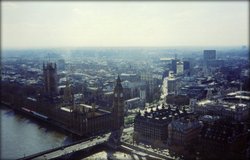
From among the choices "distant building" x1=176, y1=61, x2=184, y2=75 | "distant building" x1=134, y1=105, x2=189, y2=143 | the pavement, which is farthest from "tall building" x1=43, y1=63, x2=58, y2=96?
"distant building" x1=134, y1=105, x2=189, y2=143

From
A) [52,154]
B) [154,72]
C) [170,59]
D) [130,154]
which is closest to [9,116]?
[52,154]

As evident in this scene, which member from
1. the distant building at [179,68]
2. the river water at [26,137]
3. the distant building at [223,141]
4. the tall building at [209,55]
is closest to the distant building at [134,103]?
the river water at [26,137]

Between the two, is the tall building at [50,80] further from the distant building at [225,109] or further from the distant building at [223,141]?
the distant building at [223,141]

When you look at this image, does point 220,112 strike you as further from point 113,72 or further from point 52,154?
point 113,72

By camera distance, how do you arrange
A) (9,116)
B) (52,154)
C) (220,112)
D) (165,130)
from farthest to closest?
(9,116) < (220,112) < (165,130) < (52,154)

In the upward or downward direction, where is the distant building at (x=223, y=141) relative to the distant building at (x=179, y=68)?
downward

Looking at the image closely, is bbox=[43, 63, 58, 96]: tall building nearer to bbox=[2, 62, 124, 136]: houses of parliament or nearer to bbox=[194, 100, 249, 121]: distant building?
bbox=[2, 62, 124, 136]: houses of parliament

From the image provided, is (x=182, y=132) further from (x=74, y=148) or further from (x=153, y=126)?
(x=74, y=148)

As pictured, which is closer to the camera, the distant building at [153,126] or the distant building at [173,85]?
the distant building at [153,126]

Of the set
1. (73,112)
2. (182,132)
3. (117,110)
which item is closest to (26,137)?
(73,112)
